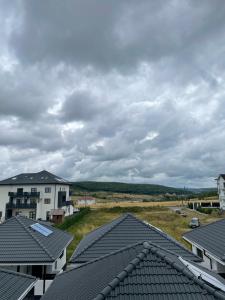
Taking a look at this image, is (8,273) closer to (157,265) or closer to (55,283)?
(55,283)

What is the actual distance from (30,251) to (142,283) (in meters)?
11.1

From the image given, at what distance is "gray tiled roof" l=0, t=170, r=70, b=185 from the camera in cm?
5331

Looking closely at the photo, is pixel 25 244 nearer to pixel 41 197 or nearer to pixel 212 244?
pixel 212 244

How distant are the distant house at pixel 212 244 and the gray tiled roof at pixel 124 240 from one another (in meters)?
1.34

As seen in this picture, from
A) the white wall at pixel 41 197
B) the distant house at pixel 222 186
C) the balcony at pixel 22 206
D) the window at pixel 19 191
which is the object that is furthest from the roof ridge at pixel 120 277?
the distant house at pixel 222 186

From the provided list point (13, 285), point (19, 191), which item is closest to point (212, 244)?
point (13, 285)

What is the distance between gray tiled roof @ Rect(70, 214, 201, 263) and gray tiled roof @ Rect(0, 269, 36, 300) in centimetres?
266

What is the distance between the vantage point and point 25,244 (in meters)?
16.5

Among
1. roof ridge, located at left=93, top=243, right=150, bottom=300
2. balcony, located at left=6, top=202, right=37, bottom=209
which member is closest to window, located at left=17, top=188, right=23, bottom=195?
balcony, located at left=6, top=202, right=37, bottom=209

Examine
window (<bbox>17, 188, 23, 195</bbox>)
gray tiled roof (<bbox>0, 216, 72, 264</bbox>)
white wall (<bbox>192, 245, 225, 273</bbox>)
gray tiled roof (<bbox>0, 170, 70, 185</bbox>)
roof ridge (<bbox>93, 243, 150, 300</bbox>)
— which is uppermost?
gray tiled roof (<bbox>0, 170, 70, 185</bbox>)

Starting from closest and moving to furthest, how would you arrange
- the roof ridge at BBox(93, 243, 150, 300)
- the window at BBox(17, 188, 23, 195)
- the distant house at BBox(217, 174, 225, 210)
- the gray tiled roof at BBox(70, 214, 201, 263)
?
the roof ridge at BBox(93, 243, 150, 300), the gray tiled roof at BBox(70, 214, 201, 263), the window at BBox(17, 188, 23, 195), the distant house at BBox(217, 174, 225, 210)

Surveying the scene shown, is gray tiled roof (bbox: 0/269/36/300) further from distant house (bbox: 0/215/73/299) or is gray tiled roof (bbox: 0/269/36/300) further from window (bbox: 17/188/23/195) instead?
window (bbox: 17/188/23/195)

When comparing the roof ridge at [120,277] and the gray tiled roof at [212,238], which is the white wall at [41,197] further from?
the roof ridge at [120,277]

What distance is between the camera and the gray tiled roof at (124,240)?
46.0 ft
